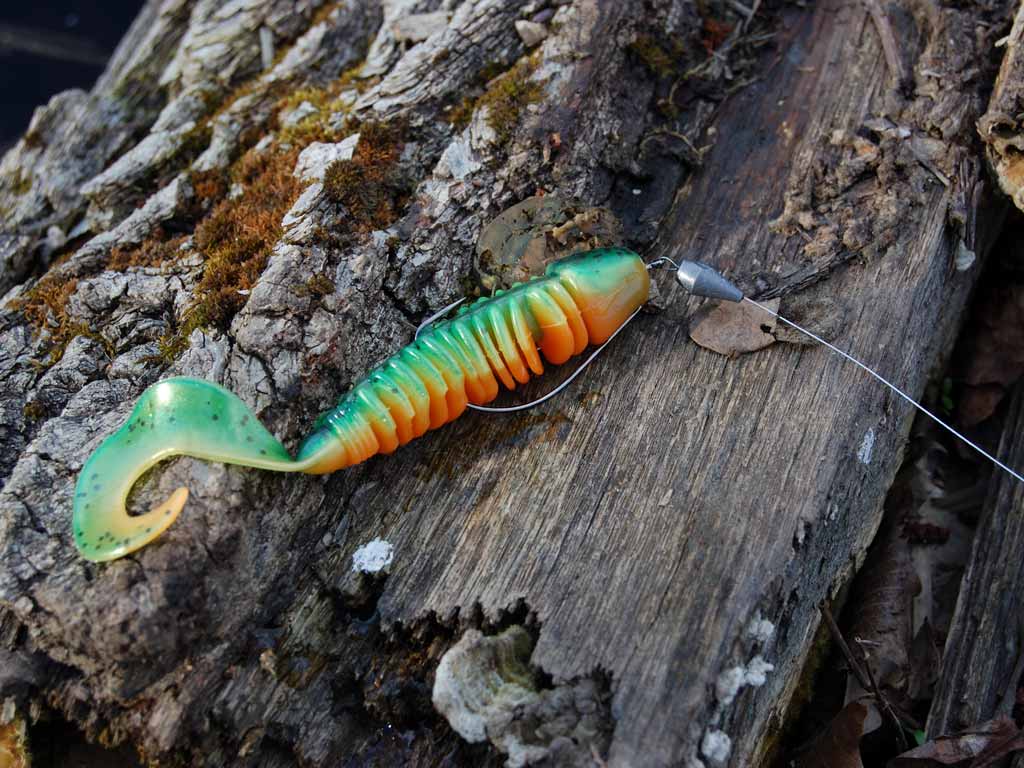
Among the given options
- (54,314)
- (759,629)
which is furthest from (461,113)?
(759,629)

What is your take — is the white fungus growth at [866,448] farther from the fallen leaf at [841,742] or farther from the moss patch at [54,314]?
the moss patch at [54,314]

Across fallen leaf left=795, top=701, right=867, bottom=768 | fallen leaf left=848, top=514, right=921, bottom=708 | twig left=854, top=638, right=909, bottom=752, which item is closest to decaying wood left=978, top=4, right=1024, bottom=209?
fallen leaf left=848, top=514, right=921, bottom=708

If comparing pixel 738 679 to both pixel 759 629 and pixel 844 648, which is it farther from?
pixel 844 648

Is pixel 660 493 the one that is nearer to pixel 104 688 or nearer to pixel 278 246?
pixel 278 246

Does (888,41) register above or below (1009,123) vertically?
above

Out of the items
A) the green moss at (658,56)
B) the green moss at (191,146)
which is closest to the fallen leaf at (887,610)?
the green moss at (658,56)

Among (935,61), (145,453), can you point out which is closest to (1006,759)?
(935,61)

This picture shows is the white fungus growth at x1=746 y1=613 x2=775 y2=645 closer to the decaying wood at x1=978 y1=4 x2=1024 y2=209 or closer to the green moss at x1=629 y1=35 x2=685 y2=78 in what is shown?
the decaying wood at x1=978 y1=4 x2=1024 y2=209
